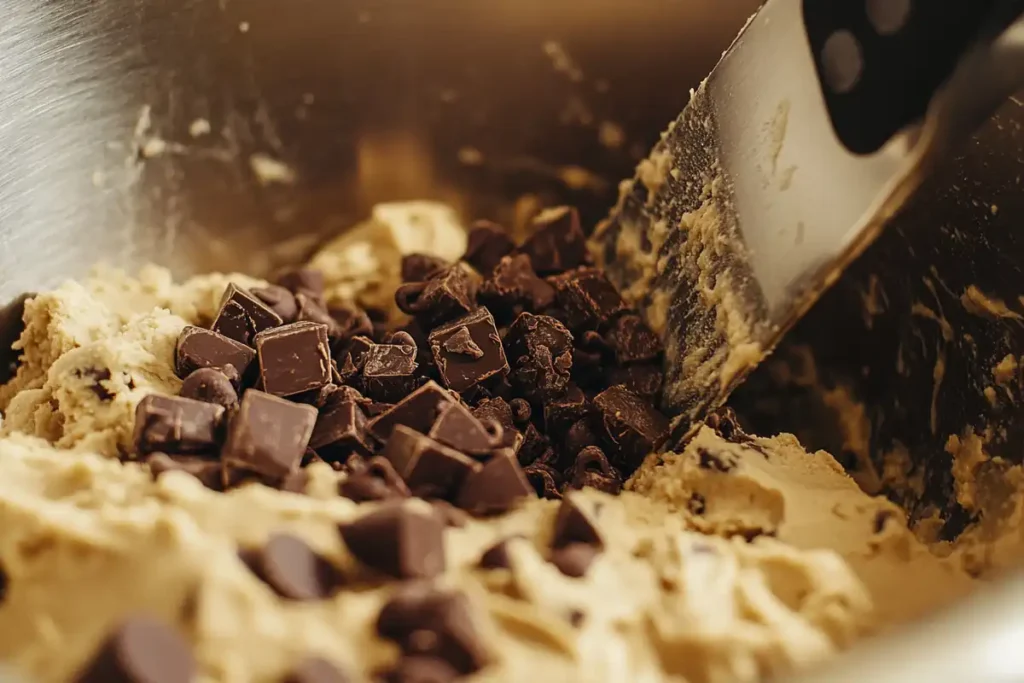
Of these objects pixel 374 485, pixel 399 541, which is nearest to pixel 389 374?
pixel 374 485

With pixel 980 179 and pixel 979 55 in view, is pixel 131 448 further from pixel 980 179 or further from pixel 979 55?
pixel 980 179

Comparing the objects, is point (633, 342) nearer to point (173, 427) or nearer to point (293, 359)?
point (293, 359)

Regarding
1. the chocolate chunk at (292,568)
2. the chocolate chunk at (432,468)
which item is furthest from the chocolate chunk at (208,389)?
the chocolate chunk at (292,568)

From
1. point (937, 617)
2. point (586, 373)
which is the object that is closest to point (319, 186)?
point (586, 373)

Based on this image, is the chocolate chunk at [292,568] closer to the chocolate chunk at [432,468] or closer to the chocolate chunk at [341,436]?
the chocolate chunk at [432,468]

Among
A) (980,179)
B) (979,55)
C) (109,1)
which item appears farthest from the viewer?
(109,1)

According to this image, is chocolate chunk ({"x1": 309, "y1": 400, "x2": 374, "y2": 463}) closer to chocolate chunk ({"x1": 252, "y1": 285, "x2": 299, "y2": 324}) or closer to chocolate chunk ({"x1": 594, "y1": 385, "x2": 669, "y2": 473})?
chocolate chunk ({"x1": 252, "y1": 285, "x2": 299, "y2": 324})

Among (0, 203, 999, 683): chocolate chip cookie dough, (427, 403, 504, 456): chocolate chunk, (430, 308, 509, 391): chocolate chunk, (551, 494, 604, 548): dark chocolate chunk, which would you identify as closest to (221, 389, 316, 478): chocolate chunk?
(0, 203, 999, 683): chocolate chip cookie dough
